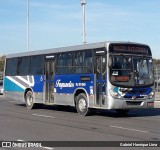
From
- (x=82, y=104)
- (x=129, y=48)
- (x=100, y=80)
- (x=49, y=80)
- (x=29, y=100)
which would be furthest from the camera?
(x=29, y=100)

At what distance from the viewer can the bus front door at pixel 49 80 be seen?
68.4 ft

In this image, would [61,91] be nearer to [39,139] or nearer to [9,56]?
[9,56]

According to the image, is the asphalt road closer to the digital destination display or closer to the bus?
the bus

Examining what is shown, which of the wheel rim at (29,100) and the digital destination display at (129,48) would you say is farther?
the wheel rim at (29,100)

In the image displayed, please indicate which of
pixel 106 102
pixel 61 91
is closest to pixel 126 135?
pixel 106 102

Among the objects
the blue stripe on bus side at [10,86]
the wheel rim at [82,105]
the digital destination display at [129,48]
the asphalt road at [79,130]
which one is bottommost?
the asphalt road at [79,130]

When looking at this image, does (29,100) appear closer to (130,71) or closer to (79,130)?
(130,71)

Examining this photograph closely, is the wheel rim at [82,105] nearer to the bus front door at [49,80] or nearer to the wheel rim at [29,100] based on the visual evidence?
the bus front door at [49,80]

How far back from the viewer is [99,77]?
17.3 metres

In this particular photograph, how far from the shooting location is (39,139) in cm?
1130

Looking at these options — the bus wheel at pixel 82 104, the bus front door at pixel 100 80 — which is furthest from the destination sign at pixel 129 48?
the bus wheel at pixel 82 104

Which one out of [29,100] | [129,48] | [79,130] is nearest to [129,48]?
[129,48]

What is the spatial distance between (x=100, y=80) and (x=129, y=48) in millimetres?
1853

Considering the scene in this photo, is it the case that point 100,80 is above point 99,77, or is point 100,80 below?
below
